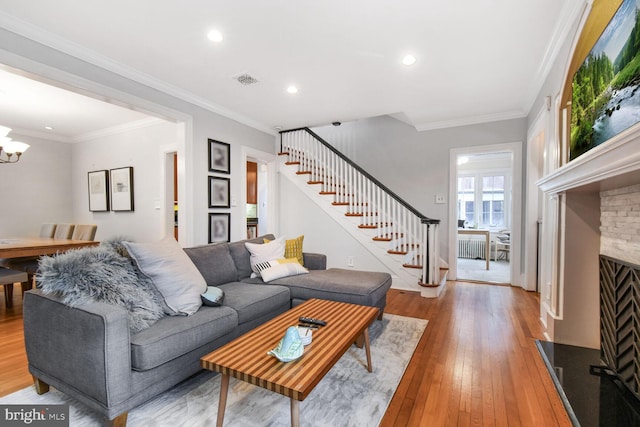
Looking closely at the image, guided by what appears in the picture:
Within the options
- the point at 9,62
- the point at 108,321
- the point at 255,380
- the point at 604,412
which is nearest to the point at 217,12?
the point at 9,62

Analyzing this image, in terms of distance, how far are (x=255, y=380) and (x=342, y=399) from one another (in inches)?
28.1

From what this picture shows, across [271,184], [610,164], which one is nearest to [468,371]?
[610,164]

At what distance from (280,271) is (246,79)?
2.17 metres

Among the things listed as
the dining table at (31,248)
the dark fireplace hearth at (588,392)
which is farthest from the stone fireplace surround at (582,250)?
the dining table at (31,248)

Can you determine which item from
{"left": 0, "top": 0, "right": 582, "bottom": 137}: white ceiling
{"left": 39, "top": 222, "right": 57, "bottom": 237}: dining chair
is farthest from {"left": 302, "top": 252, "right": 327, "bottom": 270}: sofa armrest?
{"left": 39, "top": 222, "right": 57, "bottom": 237}: dining chair

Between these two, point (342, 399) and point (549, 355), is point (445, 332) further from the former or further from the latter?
point (342, 399)

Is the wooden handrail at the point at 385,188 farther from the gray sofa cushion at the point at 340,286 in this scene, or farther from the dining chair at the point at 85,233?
the dining chair at the point at 85,233

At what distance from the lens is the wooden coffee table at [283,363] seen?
1.16 meters

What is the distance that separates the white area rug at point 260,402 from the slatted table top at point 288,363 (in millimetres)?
374

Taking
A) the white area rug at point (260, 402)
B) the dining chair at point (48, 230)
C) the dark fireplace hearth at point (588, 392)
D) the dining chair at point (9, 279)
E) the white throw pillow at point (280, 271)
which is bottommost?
the white area rug at point (260, 402)

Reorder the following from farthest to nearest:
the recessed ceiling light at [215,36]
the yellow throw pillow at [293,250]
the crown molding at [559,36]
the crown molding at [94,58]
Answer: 1. the yellow throw pillow at [293,250]
2. the recessed ceiling light at [215,36]
3. the crown molding at [94,58]
4. the crown molding at [559,36]

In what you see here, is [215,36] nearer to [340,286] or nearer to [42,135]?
[340,286]

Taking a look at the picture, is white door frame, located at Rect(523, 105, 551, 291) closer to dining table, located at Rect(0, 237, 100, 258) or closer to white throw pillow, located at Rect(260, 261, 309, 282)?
white throw pillow, located at Rect(260, 261, 309, 282)

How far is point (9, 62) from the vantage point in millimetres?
2223
